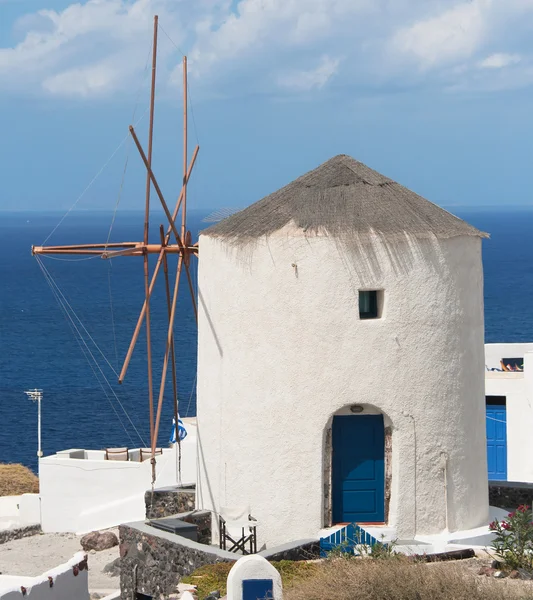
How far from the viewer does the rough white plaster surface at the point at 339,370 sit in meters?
18.8

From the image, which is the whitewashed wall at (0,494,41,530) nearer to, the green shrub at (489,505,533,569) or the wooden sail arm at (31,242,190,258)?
the wooden sail arm at (31,242,190,258)

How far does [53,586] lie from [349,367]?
534 centimetres

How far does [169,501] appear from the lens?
72.8 ft

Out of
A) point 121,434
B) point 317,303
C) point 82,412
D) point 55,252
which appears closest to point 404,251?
point 317,303

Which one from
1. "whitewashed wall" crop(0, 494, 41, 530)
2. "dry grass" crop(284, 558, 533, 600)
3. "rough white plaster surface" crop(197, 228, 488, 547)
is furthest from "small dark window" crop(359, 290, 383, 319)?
"whitewashed wall" crop(0, 494, 41, 530)

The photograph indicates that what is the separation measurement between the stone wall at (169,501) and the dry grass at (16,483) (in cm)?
1724

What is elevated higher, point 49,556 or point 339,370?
point 339,370

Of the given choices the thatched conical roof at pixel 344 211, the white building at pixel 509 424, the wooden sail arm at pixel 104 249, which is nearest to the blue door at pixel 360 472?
the thatched conical roof at pixel 344 211

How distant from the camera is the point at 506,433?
3070cm

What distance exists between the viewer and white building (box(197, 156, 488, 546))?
18.8m

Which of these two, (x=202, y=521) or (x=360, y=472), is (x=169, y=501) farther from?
(x=360, y=472)

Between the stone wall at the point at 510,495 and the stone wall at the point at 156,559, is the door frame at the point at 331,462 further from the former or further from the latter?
the stone wall at the point at 510,495

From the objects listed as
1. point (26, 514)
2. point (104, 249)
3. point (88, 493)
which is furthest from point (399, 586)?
point (26, 514)

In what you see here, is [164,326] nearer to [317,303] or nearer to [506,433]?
[506,433]
